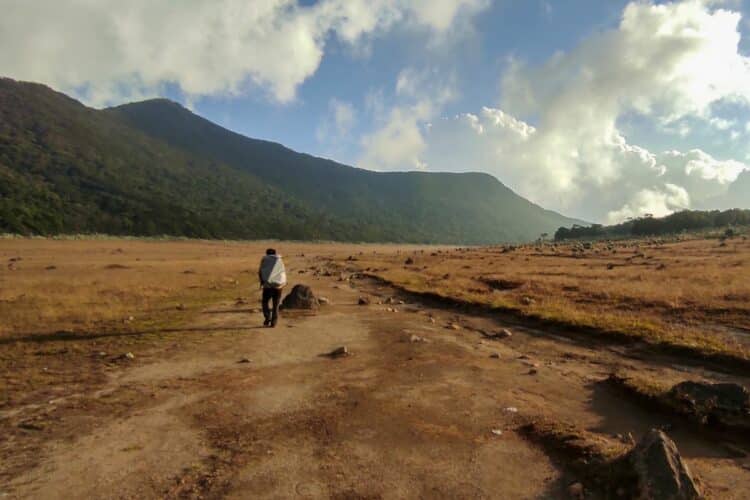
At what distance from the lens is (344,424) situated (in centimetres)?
761

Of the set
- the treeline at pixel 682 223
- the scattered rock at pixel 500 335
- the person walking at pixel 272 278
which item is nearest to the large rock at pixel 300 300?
the person walking at pixel 272 278

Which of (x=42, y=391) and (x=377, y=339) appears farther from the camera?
(x=377, y=339)

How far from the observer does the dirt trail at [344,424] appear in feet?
19.0

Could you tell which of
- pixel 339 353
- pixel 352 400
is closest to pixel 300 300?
pixel 339 353

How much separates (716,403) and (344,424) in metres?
6.76

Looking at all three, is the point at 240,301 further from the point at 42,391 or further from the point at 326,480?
the point at 326,480

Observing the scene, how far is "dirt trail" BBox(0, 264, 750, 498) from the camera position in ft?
19.0

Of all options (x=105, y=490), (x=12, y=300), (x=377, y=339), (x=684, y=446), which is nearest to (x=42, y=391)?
(x=105, y=490)

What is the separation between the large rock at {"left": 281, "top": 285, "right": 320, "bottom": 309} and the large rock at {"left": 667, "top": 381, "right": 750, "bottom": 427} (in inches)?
596

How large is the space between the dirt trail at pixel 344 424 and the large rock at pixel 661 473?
99 cm

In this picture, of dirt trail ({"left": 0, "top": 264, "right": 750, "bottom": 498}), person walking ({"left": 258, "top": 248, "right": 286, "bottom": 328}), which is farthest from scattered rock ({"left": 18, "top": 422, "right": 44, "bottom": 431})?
person walking ({"left": 258, "top": 248, "right": 286, "bottom": 328})

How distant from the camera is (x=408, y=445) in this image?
6.88 meters

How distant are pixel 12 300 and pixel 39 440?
19.0 m

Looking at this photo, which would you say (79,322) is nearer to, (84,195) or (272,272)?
(272,272)
